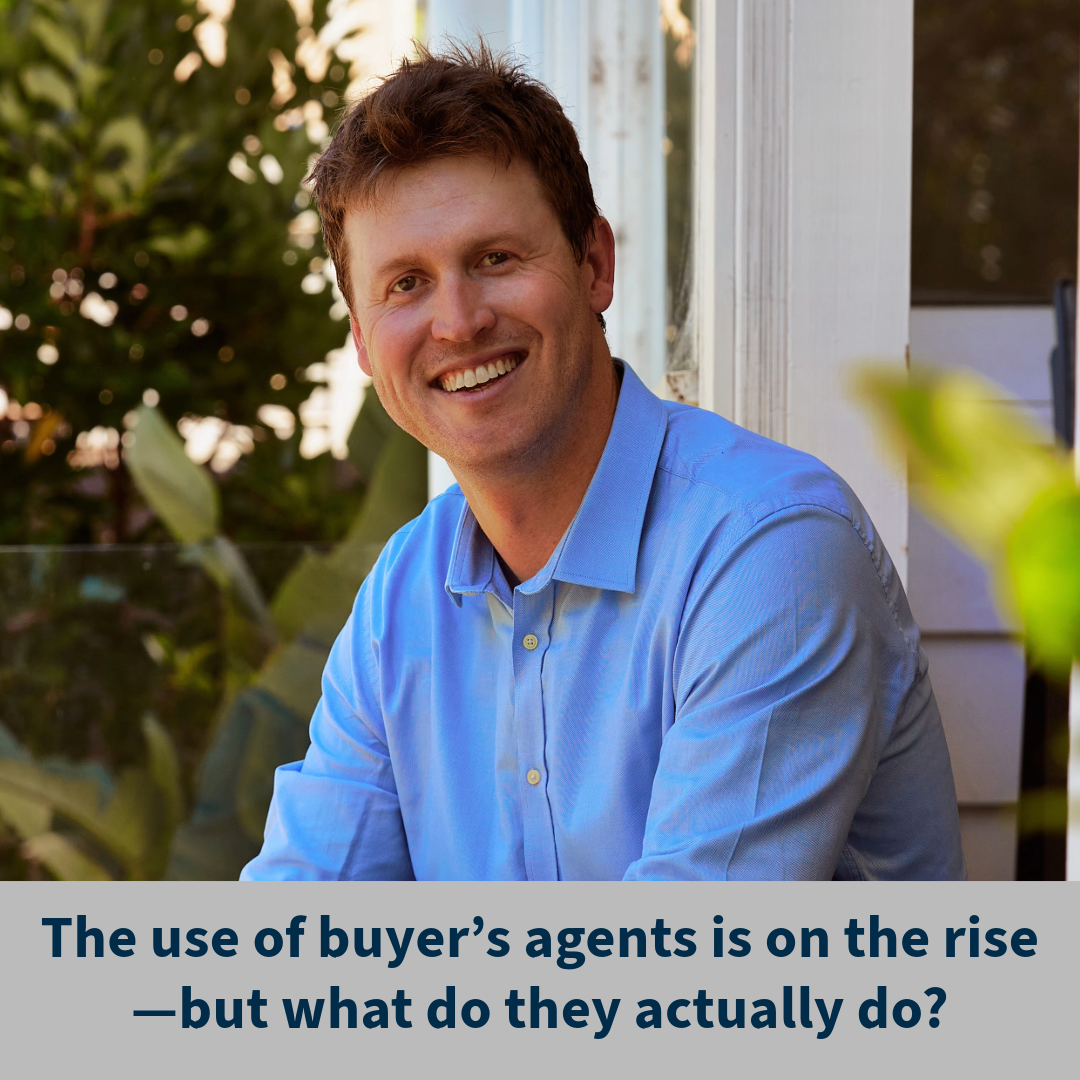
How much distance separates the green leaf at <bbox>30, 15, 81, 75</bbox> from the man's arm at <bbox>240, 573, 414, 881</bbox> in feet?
6.48

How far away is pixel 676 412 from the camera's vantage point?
1.25 metres

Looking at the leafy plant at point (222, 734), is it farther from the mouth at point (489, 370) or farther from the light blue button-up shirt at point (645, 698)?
the mouth at point (489, 370)

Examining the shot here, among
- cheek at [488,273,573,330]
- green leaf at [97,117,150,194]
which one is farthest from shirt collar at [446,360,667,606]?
green leaf at [97,117,150,194]

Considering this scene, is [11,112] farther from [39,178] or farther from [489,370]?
[489,370]

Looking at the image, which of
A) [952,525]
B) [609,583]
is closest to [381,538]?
[609,583]

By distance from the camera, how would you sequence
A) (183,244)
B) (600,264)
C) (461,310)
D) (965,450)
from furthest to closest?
1. (183,244)
2. (600,264)
3. (461,310)
4. (965,450)

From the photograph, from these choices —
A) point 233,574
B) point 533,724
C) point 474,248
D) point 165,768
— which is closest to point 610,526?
point 533,724

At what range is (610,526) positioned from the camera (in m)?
1.15

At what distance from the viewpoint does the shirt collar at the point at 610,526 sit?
1.14m

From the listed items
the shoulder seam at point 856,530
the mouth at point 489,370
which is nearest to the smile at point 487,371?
the mouth at point 489,370

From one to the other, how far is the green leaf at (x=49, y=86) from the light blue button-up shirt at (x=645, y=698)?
185 centimetres

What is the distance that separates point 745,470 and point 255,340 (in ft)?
7.33

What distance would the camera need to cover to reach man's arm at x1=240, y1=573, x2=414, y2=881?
4.26 ft
